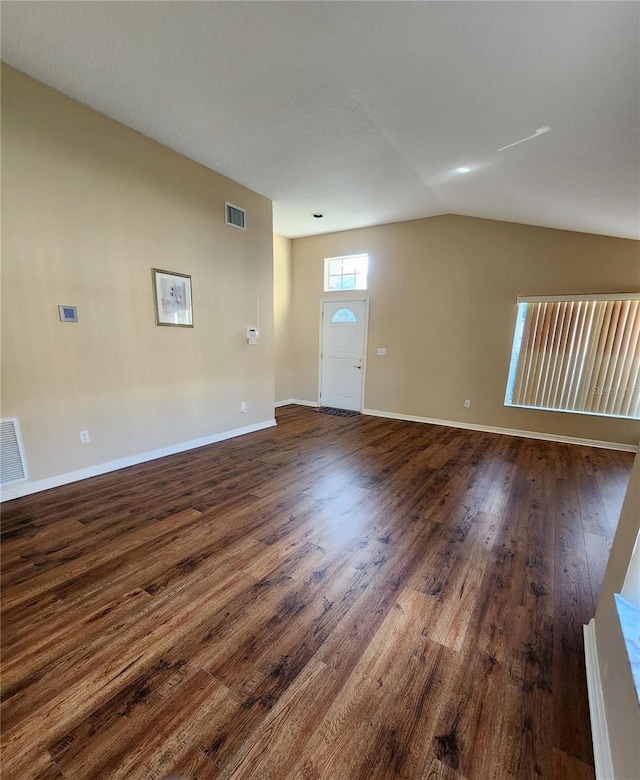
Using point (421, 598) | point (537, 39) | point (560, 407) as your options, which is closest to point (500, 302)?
point (560, 407)

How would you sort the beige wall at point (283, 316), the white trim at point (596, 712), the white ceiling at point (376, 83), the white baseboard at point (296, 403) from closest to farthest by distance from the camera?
the white trim at point (596, 712) → the white ceiling at point (376, 83) → the beige wall at point (283, 316) → the white baseboard at point (296, 403)

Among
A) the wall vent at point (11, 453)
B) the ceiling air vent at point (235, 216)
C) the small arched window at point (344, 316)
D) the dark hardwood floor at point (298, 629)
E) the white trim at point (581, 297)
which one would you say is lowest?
the dark hardwood floor at point (298, 629)

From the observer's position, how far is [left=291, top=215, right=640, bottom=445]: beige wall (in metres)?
4.18

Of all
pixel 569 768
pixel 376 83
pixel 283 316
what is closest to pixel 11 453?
pixel 569 768

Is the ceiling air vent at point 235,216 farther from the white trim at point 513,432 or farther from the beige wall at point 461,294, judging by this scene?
the white trim at point 513,432

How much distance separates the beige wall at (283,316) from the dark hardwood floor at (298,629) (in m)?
3.60

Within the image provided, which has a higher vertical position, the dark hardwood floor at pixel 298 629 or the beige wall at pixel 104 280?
the beige wall at pixel 104 280

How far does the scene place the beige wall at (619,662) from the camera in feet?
2.77

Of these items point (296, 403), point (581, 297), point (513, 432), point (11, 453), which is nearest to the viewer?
point (11, 453)

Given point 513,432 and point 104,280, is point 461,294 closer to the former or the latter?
point 513,432

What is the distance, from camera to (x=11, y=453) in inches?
100

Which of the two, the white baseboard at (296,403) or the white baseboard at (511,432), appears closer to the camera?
the white baseboard at (511,432)

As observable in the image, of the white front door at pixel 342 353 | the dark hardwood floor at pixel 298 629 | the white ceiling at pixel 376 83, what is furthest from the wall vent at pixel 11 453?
the white front door at pixel 342 353

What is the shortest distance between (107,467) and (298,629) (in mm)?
2595
